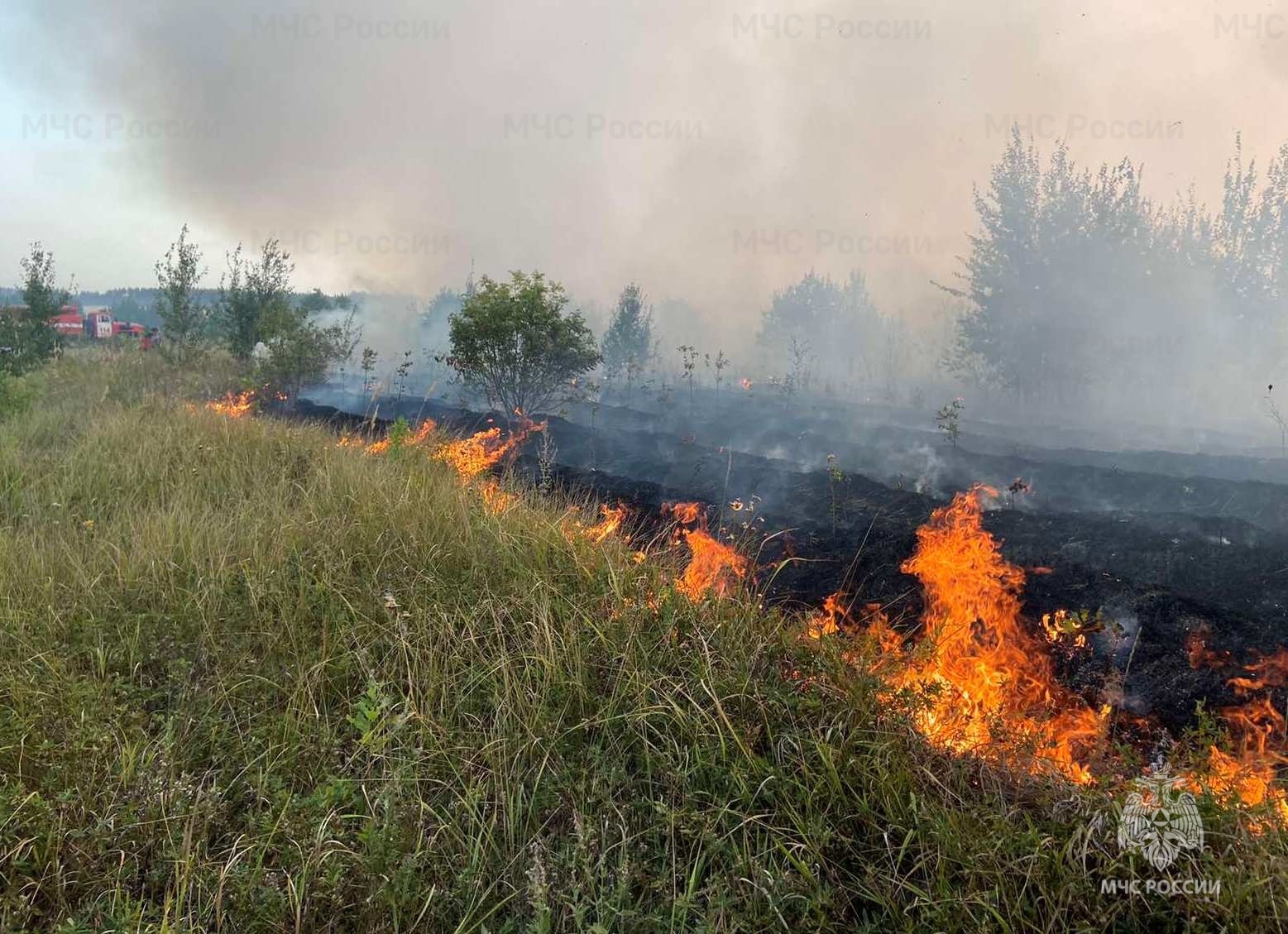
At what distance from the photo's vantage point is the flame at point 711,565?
3.97 metres

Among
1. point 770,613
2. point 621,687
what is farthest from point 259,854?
point 770,613

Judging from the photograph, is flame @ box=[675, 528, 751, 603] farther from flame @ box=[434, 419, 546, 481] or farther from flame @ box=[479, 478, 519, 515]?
flame @ box=[434, 419, 546, 481]

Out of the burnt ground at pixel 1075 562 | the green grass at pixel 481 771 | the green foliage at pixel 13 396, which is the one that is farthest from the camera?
the green foliage at pixel 13 396

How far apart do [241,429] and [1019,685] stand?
7.38 meters

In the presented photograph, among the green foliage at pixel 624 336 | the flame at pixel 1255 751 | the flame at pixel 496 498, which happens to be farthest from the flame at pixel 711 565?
the green foliage at pixel 624 336

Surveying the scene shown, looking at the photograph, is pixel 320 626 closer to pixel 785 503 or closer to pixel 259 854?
pixel 259 854

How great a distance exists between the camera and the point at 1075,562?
5.32 m

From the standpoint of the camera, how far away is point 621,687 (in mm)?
2617

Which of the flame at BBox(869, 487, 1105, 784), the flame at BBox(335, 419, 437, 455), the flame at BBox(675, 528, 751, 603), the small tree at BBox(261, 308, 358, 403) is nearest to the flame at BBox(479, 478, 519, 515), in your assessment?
the flame at BBox(675, 528, 751, 603)

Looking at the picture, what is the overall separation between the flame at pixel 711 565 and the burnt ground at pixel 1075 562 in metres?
0.20

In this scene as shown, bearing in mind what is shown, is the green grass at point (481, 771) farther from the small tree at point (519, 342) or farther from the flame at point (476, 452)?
the small tree at point (519, 342)

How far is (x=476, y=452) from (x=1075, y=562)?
248 inches

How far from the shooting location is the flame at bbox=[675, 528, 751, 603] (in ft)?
13.0

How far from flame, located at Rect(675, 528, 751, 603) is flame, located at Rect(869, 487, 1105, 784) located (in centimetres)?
99
